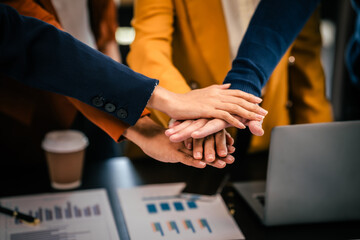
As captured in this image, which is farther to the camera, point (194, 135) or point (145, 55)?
point (145, 55)

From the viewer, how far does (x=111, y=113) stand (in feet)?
2.82

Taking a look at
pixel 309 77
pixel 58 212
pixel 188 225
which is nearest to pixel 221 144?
pixel 188 225

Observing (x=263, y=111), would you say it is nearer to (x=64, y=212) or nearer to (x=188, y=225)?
(x=188, y=225)

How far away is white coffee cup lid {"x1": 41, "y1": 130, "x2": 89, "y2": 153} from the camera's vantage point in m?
1.08

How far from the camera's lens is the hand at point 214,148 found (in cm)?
84

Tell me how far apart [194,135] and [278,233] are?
324mm

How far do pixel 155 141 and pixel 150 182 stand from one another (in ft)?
0.94

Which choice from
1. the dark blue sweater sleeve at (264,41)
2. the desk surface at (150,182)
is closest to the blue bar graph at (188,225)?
the desk surface at (150,182)

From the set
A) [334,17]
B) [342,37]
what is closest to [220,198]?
[342,37]

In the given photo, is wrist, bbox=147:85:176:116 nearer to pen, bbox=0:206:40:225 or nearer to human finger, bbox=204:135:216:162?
human finger, bbox=204:135:216:162

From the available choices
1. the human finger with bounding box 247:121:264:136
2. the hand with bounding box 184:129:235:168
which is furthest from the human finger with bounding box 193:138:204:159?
the human finger with bounding box 247:121:264:136

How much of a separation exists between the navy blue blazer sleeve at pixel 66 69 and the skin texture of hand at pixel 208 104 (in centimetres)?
4

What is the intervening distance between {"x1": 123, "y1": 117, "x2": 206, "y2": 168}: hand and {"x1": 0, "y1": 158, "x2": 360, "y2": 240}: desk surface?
19cm

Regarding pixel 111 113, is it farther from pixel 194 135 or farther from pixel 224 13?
pixel 224 13
